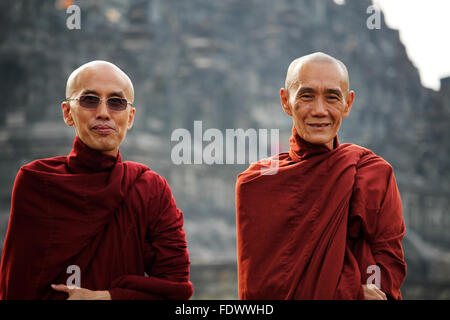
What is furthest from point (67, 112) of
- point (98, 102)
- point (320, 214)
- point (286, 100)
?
point (320, 214)

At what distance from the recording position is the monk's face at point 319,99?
2.98 meters

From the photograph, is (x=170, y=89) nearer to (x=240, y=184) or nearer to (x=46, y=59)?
(x=46, y=59)

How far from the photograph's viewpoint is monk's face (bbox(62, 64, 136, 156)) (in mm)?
2971

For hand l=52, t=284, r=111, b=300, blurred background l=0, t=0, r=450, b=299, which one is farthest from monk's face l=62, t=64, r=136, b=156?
blurred background l=0, t=0, r=450, b=299

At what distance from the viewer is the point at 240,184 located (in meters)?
3.15

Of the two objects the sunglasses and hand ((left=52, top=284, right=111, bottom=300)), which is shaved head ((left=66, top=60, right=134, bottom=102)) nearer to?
the sunglasses

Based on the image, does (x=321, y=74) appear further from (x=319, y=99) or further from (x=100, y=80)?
(x=100, y=80)

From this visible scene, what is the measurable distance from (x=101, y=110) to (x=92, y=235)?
57 centimetres

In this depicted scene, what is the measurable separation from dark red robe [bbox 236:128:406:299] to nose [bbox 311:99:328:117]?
17cm

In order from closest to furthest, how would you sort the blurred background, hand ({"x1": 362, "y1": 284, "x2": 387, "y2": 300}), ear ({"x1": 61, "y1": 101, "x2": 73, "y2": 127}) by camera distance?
hand ({"x1": 362, "y1": 284, "x2": 387, "y2": 300}) → ear ({"x1": 61, "y1": 101, "x2": 73, "y2": 127}) → the blurred background

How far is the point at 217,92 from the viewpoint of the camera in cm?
2098

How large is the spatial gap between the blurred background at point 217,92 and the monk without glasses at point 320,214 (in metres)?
12.6

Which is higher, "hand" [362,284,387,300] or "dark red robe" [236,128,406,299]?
"dark red robe" [236,128,406,299]
